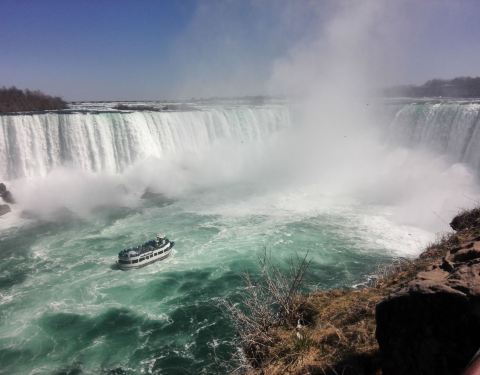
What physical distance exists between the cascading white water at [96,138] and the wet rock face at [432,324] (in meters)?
27.1

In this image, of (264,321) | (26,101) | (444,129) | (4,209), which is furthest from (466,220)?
(26,101)

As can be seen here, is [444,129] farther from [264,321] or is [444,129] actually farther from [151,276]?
[264,321]

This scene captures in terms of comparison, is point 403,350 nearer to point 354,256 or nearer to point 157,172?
point 354,256

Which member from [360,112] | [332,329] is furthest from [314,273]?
[360,112]

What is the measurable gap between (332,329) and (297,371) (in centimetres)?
86

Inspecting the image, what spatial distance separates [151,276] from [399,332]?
12.0 meters

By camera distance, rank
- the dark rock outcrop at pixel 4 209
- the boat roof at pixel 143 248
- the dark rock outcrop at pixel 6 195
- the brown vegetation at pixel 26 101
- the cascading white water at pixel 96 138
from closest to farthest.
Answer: the boat roof at pixel 143 248
the dark rock outcrop at pixel 4 209
the dark rock outcrop at pixel 6 195
the cascading white water at pixel 96 138
the brown vegetation at pixel 26 101

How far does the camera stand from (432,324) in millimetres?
2936

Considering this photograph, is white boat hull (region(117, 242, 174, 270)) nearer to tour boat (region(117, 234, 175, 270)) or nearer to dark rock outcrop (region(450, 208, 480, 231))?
tour boat (region(117, 234, 175, 270))

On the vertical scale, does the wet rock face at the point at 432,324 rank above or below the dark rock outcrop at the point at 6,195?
above

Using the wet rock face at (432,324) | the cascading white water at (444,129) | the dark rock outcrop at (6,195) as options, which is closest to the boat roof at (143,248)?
the wet rock face at (432,324)

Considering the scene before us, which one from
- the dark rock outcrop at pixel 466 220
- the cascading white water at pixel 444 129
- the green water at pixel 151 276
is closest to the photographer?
the dark rock outcrop at pixel 466 220

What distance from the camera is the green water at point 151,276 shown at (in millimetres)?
9727

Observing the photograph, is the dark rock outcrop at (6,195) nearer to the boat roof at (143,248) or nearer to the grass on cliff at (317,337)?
the boat roof at (143,248)
